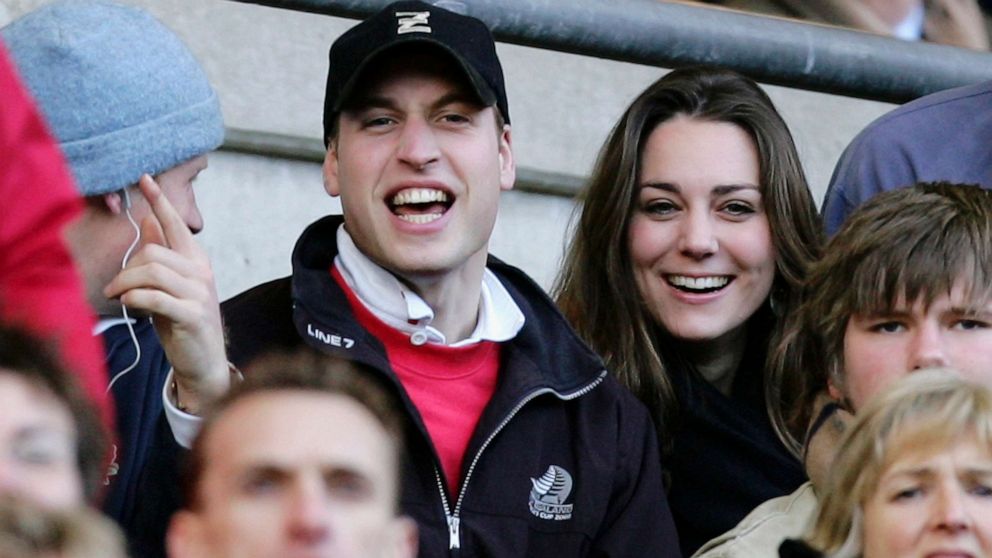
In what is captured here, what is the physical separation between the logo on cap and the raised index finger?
642 millimetres

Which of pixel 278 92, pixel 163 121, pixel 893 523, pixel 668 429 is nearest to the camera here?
pixel 893 523

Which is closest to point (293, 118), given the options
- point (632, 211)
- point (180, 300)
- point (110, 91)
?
point (632, 211)

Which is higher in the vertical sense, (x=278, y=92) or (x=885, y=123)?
(x=885, y=123)

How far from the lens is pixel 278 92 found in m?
5.73

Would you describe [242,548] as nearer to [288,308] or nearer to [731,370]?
[288,308]

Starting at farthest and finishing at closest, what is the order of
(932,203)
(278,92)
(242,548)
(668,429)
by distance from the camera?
(278,92), (668,429), (932,203), (242,548)

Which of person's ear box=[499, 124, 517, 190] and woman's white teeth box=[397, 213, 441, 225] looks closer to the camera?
woman's white teeth box=[397, 213, 441, 225]

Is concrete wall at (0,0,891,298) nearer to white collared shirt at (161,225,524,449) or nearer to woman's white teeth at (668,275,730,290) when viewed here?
woman's white teeth at (668,275,730,290)

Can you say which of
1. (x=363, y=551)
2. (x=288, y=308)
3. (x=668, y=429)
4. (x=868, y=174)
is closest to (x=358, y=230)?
(x=288, y=308)

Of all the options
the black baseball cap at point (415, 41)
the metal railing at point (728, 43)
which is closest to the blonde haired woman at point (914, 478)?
the black baseball cap at point (415, 41)

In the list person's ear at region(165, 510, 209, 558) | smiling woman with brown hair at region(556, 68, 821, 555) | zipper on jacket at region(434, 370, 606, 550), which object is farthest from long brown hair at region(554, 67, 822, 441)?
person's ear at region(165, 510, 209, 558)

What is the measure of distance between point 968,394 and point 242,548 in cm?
131

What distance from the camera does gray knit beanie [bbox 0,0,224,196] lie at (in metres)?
4.02

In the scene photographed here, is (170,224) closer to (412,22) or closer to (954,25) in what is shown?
(412,22)
